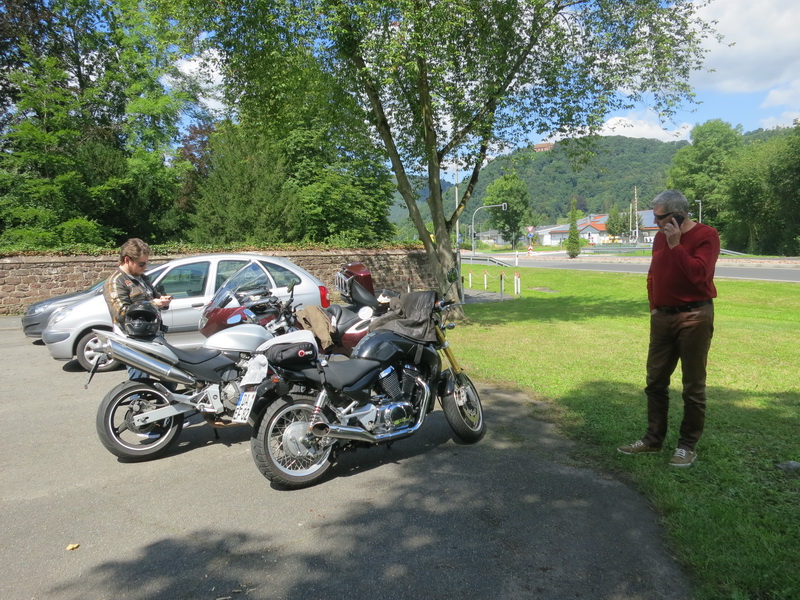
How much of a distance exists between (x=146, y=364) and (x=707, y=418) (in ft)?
18.0

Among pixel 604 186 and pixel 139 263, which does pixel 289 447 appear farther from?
pixel 604 186

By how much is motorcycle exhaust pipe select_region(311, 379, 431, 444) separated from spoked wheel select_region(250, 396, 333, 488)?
104mm

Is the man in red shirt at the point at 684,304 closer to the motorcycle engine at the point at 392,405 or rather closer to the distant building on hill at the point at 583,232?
the motorcycle engine at the point at 392,405

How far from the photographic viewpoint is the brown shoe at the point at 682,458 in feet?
14.4

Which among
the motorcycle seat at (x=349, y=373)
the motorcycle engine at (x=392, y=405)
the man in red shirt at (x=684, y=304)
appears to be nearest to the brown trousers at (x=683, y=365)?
the man in red shirt at (x=684, y=304)

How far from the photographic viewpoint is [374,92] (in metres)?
12.0

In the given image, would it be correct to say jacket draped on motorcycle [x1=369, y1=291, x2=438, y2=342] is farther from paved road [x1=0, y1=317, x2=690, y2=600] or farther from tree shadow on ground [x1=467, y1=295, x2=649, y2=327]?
tree shadow on ground [x1=467, y1=295, x2=649, y2=327]

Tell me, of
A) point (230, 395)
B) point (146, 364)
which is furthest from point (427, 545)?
point (146, 364)

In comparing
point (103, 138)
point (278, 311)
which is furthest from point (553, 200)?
point (278, 311)

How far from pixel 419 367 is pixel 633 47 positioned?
37.2ft

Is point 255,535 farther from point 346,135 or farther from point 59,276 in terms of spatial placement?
point 59,276

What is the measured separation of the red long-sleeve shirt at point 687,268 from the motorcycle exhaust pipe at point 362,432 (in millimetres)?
2120

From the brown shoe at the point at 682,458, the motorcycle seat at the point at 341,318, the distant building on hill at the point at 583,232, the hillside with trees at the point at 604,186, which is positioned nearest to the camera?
the brown shoe at the point at 682,458

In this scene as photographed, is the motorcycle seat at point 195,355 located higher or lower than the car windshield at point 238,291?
lower
